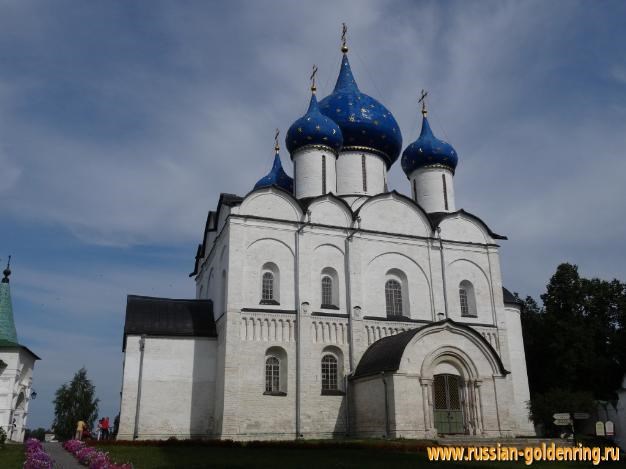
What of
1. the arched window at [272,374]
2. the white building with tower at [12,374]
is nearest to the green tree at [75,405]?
the white building with tower at [12,374]

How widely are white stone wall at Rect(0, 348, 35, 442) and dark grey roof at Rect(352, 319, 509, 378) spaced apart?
36.3 feet

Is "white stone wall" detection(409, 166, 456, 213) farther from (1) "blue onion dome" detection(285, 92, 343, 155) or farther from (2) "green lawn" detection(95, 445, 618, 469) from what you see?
(2) "green lawn" detection(95, 445, 618, 469)

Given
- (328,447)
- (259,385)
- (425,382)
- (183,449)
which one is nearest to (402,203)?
(425,382)

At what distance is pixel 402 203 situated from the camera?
21406mm

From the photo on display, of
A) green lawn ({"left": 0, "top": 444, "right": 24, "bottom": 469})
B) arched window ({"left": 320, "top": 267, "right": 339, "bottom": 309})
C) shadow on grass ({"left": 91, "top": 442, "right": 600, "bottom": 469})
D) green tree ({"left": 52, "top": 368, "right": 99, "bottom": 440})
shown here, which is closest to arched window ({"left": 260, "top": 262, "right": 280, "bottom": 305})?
arched window ({"left": 320, "top": 267, "right": 339, "bottom": 309})

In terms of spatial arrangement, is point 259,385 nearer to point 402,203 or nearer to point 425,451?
point 425,451

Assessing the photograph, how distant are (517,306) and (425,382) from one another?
24.1 ft

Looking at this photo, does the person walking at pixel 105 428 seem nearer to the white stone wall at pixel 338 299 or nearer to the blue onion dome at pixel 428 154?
the white stone wall at pixel 338 299

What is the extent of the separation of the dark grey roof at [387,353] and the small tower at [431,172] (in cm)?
633

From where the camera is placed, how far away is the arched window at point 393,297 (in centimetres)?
2028

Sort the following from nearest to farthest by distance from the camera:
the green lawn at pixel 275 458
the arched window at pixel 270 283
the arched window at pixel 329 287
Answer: the green lawn at pixel 275 458, the arched window at pixel 270 283, the arched window at pixel 329 287

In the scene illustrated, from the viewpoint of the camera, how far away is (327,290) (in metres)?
19.7

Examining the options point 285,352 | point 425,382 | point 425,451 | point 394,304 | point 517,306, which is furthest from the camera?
point 517,306

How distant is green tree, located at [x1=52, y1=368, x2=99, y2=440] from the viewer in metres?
34.5
